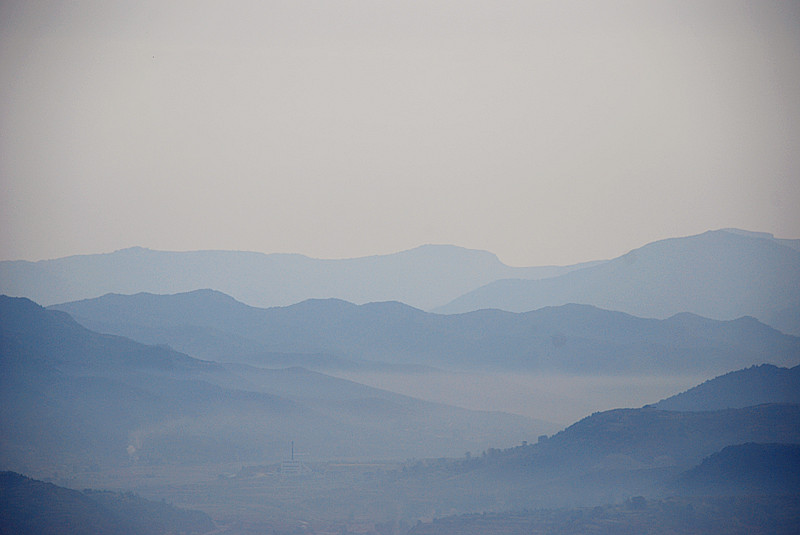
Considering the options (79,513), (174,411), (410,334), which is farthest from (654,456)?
(174,411)

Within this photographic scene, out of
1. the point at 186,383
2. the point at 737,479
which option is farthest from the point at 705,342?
the point at 186,383

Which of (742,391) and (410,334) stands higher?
(410,334)

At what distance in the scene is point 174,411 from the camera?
121 feet

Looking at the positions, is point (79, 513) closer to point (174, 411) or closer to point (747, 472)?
point (174, 411)

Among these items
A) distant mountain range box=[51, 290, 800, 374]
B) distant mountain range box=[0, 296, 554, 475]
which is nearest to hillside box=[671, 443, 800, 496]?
distant mountain range box=[51, 290, 800, 374]

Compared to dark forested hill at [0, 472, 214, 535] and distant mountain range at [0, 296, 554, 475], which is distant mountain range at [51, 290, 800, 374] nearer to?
distant mountain range at [0, 296, 554, 475]

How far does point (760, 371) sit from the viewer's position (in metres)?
29.7

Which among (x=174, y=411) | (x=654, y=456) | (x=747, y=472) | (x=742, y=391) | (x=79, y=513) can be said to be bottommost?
(x=747, y=472)

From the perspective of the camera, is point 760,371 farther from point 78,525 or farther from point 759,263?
point 78,525

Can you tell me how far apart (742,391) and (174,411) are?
2258 cm

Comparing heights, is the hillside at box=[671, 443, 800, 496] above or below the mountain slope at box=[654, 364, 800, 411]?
below

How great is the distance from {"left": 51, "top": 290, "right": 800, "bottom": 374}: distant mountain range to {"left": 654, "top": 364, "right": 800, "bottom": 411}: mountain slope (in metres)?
1.05

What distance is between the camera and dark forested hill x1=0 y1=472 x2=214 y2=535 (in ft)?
80.7

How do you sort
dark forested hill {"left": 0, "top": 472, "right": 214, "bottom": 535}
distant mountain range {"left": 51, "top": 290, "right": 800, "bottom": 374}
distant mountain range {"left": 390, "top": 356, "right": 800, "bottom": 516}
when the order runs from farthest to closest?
distant mountain range {"left": 51, "top": 290, "right": 800, "bottom": 374} < distant mountain range {"left": 390, "top": 356, "right": 800, "bottom": 516} < dark forested hill {"left": 0, "top": 472, "right": 214, "bottom": 535}
